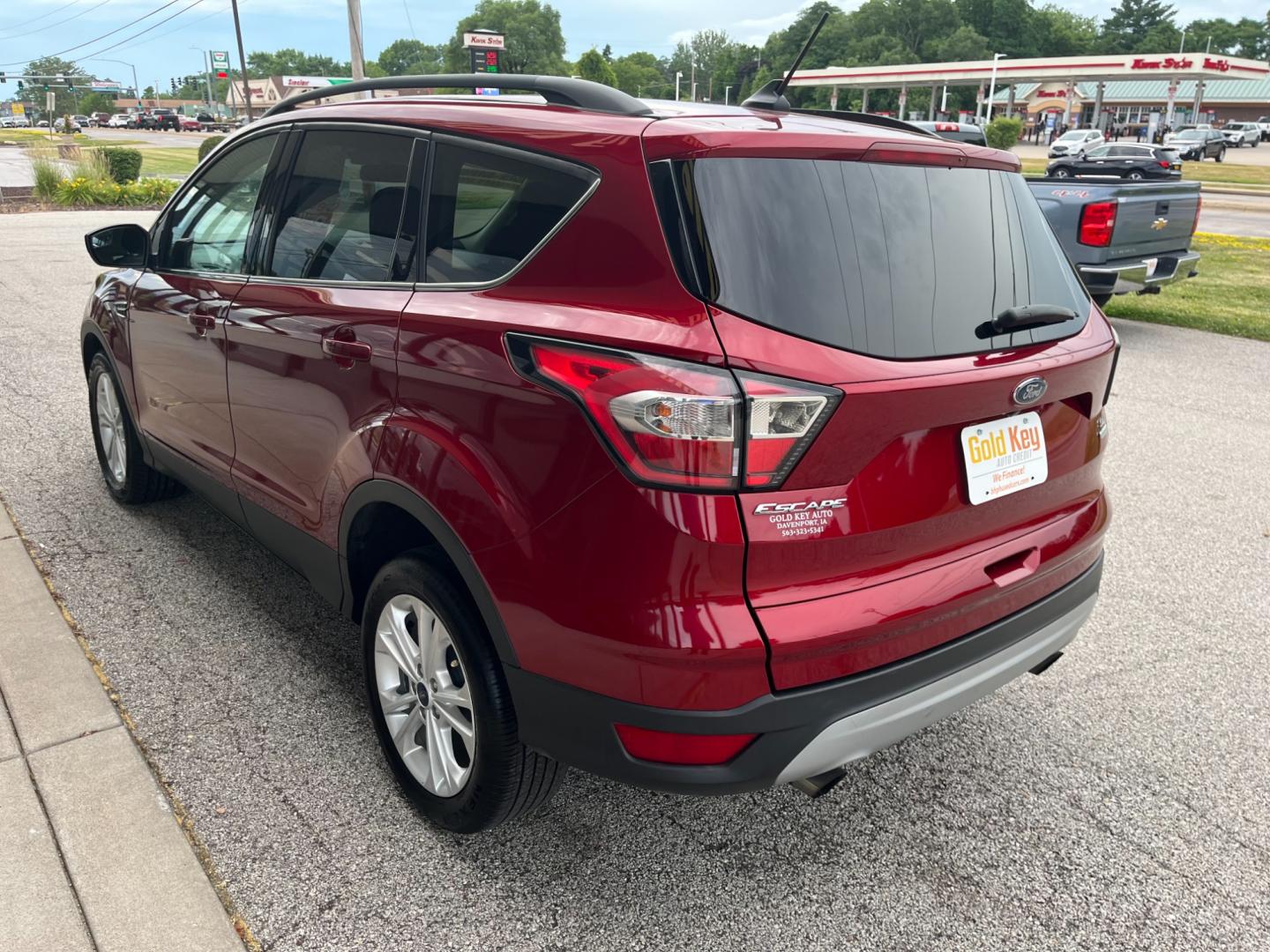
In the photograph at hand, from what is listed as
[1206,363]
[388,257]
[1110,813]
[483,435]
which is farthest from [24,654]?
[1206,363]

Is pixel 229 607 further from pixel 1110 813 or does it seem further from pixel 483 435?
pixel 1110 813

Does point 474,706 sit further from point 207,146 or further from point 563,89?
point 207,146

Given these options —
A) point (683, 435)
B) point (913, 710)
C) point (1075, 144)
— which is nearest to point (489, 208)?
point (683, 435)

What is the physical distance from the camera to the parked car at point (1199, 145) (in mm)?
50875

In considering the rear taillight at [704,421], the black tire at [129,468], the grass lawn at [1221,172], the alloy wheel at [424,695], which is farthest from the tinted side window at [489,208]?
the grass lawn at [1221,172]

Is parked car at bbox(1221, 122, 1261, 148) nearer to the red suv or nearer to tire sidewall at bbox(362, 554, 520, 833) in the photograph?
the red suv

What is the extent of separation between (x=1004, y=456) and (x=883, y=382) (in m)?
0.49

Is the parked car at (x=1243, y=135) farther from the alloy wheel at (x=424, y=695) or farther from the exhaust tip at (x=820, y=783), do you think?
the alloy wheel at (x=424, y=695)

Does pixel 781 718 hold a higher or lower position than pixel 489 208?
lower

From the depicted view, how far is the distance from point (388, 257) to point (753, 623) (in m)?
1.46

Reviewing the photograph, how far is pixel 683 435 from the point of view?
1.91 m

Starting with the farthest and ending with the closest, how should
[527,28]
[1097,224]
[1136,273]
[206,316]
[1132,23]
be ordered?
[527,28]
[1132,23]
[1136,273]
[1097,224]
[206,316]

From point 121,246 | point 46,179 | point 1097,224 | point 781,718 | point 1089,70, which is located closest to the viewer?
point 781,718

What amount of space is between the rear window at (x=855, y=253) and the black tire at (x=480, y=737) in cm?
98
